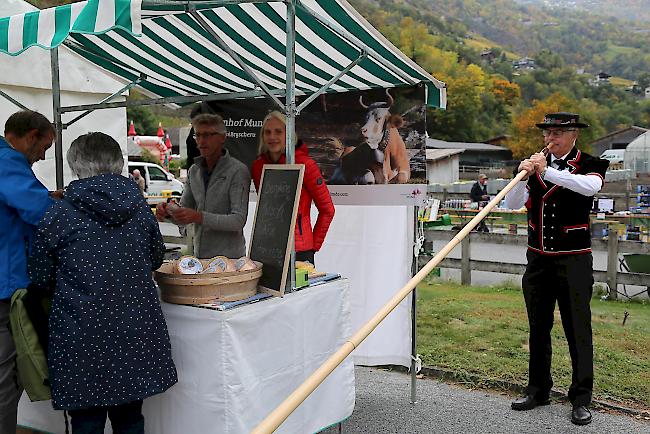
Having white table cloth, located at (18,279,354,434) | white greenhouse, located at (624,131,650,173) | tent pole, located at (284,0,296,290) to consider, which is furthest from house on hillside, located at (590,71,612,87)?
white table cloth, located at (18,279,354,434)

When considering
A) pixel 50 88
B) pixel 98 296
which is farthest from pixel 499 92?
pixel 98 296

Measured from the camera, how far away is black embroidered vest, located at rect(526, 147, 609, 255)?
13.0 feet

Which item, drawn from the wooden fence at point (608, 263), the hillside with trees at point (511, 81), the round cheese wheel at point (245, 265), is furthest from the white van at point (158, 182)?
the hillside with trees at point (511, 81)

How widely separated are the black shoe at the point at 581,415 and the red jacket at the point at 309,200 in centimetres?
203

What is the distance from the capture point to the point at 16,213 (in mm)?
2789

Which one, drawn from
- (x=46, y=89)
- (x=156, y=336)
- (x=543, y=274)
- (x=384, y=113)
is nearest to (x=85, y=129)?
(x=46, y=89)

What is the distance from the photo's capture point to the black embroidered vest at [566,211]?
156 inches

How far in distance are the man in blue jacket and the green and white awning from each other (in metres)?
0.49

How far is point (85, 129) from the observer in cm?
586

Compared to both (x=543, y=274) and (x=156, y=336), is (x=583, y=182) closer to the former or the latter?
(x=543, y=274)

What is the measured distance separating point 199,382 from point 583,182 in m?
2.57

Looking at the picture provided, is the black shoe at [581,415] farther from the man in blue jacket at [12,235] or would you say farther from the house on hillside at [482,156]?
the house on hillside at [482,156]

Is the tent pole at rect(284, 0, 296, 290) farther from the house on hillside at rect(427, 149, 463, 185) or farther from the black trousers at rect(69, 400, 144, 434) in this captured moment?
the house on hillside at rect(427, 149, 463, 185)

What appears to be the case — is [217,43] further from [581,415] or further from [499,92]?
[499,92]
